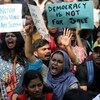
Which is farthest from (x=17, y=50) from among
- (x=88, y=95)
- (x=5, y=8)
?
(x=88, y=95)

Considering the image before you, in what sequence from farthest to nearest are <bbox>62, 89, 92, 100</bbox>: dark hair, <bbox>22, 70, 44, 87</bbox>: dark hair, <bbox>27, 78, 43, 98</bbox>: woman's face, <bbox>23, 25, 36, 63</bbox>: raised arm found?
<bbox>23, 25, 36, 63</bbox>: raised arm < <bbox>22, 70, 44, 87</bbox>: dark hair < <bbox>27, 78, 43, 98</bbox>: woman's face < <bbox>62, 89, 92, 100</bbox>: dark hair

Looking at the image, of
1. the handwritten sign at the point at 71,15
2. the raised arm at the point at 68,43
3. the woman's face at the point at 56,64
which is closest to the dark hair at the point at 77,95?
the woman's face at the point at 56,64

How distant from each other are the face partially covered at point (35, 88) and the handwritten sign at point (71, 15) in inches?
56.6

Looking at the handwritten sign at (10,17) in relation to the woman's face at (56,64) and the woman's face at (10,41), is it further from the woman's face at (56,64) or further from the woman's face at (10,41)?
the woman's face at (56,64)

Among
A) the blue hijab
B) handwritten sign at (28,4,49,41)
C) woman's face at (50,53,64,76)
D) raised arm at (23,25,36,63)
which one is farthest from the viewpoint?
handwritten sign at (28,4,49,41)

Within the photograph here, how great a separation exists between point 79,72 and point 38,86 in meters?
0.57

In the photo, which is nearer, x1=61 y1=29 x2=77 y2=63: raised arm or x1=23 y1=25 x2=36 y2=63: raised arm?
x1=23 y1=25 x2=36 y2=63: raised arm

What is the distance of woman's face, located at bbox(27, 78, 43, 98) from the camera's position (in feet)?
16.8

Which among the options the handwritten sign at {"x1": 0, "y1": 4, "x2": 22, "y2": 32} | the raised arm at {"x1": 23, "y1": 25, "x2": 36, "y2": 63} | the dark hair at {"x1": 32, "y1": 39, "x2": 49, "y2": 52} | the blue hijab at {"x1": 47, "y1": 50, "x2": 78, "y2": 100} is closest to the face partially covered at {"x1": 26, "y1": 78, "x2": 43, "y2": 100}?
the blue hijab at {"x1": 47, "y1": 50, "x2": 78, "y2": 100}

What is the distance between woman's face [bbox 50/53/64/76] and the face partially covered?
13.0 inches

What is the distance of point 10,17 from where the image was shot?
6.52 metres

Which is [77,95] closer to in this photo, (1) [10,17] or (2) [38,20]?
(2) [38,20]

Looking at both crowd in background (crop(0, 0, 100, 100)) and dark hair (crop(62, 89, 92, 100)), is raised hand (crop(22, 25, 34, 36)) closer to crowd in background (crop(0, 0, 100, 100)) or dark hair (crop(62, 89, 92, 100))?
crowd in background (crop(0, 0, 100, 100))

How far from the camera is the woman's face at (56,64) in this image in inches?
215
